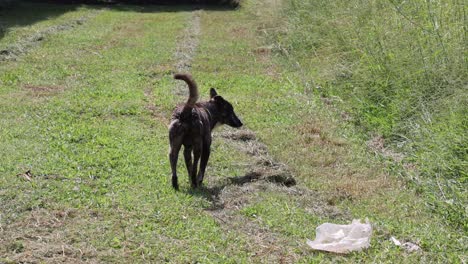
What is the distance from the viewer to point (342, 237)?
5586 mm

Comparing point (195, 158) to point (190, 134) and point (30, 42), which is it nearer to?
point (190, 134)

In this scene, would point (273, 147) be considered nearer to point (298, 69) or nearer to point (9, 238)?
point (9, 238)

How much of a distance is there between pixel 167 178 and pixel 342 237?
7.08 feet

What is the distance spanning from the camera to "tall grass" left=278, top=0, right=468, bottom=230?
7039 millimetres

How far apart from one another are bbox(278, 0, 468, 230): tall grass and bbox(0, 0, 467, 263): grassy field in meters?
0.30

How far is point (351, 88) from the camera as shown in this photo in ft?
36.0

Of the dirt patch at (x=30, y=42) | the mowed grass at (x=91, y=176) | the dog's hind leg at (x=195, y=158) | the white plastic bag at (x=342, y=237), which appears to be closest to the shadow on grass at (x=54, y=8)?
the dirt patch at (x=30, y=42)

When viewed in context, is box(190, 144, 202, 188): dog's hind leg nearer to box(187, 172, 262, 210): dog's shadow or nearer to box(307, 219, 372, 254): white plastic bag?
box(187, 172, 262, 210): dog's shadow

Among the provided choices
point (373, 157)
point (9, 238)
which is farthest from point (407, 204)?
point (9, 238)

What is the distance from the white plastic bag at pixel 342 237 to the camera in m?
5.44

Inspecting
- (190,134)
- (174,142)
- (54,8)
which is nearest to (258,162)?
(190,134)

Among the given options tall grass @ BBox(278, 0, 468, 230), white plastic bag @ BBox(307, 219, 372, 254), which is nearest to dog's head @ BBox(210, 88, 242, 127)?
tall grass @ BBox(278, 0, 468, 230)

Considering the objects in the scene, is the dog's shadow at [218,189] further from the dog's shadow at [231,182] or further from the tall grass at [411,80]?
the tall grass at [411,80]

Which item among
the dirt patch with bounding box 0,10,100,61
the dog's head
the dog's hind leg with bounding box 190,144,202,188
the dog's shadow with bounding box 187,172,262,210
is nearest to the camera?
the dog's shadow with bounding box 187,172,262,210
